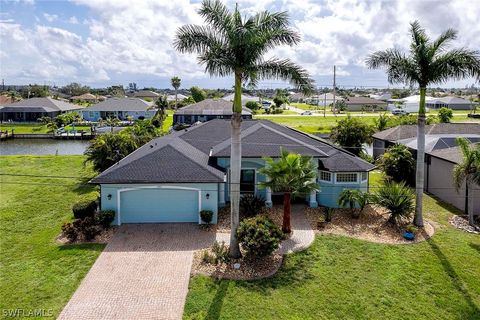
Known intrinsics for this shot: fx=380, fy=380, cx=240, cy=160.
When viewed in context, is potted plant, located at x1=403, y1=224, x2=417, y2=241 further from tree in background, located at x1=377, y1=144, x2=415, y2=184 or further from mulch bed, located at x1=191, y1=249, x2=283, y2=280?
tree in background, located at x1=377, y1=144, x2=415, y2=184

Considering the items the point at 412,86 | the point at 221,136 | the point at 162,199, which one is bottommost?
the point at 162,199

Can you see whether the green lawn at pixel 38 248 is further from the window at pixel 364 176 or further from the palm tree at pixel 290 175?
the window at pixel 364 176

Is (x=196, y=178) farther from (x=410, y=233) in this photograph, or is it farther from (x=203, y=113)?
(x=203, y=113)

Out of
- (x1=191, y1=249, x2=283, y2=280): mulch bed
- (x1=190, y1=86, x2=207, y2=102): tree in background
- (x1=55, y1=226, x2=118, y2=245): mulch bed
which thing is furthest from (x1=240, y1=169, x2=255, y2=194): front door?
(x1=190, y1=86, x2=207, y2=102): tree in background

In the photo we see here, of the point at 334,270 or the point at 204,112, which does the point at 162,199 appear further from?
the point at 204,112

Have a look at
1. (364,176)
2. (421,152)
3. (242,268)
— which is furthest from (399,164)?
(242,268)

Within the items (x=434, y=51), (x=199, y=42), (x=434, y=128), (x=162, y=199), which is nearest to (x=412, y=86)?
(x=434, y=51)

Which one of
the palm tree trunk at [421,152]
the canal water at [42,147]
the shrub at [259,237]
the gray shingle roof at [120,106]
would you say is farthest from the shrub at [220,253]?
the gray shingle roof at [120,106]
